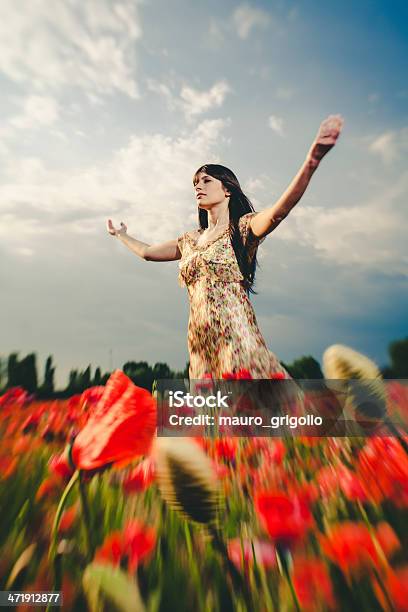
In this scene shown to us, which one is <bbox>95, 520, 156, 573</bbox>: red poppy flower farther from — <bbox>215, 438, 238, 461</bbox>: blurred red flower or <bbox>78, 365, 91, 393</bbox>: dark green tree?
<bbox>78, 365, 91, 393</bbox>: dark green tree

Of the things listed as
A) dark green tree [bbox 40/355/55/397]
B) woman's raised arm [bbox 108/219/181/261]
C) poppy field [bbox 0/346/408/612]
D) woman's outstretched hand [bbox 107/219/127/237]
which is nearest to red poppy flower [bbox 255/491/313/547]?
poppy field [bbox 0/346/408/612]

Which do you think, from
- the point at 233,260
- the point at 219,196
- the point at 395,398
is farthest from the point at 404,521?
the point at 219,196

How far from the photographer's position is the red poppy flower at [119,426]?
1.57 feet

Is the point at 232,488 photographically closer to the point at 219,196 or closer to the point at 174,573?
the point at 174,573

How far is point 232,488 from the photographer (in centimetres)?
87

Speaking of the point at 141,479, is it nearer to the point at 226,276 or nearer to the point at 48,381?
the point at 48,381

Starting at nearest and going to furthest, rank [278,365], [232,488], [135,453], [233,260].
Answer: [135,453], [232,488], [278,365], [233,260]

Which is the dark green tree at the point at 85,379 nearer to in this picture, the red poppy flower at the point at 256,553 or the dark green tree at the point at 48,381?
the dark green tree at the point at 48,381

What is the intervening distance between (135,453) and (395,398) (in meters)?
0.48

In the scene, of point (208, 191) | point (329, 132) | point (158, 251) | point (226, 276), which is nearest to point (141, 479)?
point (329, 132)

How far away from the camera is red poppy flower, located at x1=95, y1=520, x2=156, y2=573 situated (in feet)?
1.76

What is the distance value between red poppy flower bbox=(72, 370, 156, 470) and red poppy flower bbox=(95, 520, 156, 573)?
0.13 meters

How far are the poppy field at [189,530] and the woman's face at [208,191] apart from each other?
256cm

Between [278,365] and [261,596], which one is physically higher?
[278,365]
